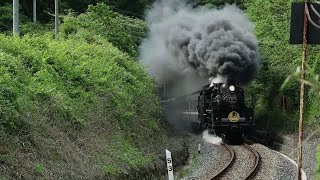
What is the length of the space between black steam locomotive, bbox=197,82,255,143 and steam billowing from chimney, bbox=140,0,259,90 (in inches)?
59.7

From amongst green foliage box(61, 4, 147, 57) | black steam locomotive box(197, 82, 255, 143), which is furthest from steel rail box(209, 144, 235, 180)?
green foliage box(61, 4, 147, 57)

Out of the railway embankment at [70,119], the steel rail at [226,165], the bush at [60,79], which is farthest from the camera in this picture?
the steel rail at [226,165]

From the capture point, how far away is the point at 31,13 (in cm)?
4222

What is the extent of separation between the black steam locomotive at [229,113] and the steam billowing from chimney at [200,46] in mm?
1517

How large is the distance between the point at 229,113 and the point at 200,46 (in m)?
5.06

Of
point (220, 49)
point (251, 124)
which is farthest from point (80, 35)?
point (251, 124)

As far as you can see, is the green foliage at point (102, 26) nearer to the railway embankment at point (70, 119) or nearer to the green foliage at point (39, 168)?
the railway embankment at point (70, 119)

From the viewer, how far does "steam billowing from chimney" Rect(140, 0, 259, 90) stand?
25922mm

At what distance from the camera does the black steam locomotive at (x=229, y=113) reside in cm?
2317

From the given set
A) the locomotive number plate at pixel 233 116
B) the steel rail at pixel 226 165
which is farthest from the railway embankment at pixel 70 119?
the locomotive number plate at pixel 233 116

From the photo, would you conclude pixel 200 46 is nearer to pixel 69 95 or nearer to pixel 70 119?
pixel 69 95

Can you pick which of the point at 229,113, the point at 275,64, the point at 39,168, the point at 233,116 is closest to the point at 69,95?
the point at 39,168

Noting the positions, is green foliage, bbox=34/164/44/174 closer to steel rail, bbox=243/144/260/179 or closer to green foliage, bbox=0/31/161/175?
green foliage, bbox=0/31/161/175

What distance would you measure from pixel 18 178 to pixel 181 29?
22249 mm
